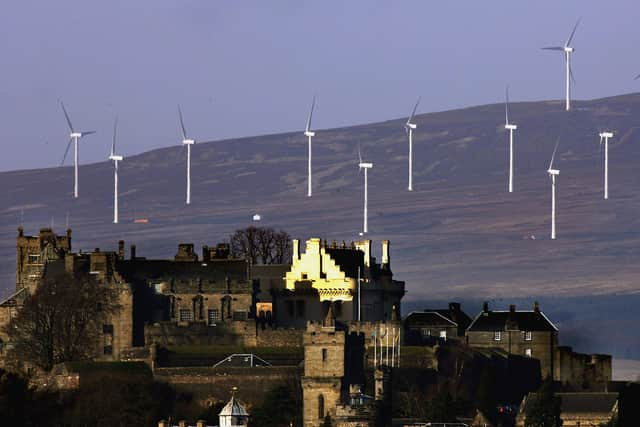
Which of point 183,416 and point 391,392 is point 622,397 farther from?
point 183,416

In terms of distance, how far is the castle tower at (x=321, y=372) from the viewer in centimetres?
17775

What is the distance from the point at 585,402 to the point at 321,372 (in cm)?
1818

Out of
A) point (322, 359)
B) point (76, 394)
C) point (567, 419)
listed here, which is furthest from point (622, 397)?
point (76, 394)

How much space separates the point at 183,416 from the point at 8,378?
1329 cm

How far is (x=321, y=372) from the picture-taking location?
598 feet

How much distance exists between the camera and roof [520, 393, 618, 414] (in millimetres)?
184375

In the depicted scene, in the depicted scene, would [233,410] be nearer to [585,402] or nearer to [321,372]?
[321,372]

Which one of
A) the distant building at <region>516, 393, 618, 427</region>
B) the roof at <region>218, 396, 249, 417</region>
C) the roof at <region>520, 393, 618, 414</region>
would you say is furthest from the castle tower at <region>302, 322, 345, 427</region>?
the roof at <region>520, 393, 618, 414</region>

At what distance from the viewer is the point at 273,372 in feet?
624

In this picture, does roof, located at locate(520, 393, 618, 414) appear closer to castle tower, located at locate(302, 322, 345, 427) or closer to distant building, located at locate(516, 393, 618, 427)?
distant building, located at locate(516, 393, 618, 427)

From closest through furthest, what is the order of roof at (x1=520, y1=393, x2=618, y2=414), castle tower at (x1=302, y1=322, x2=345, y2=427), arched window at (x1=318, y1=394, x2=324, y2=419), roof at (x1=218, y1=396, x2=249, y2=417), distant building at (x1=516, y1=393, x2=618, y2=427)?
1. roof at (x1=218, y1=396, x2=249, y2=417)
2. arched window at (x1=318, y1=394, x2=324, y2=419)
3. castle tower at (x1=302, y1=322, x2=345, y2=427)
4. distant building at (x1=516, y1=393, x2=618, y2=427)
5. roof at (x1=520, y1=393, x2=618, y2=414)

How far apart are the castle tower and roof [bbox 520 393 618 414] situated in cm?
1286

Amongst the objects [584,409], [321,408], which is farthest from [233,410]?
[584,409]

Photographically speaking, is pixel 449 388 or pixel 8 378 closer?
pixel 8 378
